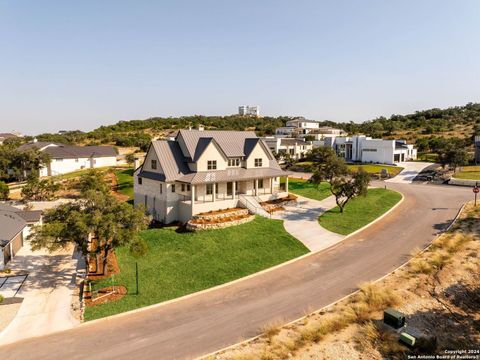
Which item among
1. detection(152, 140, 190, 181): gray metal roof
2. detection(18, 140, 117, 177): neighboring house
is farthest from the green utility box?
detection(18, 140, 117, 177): neighboring house

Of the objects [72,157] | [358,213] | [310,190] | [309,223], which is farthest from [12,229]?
[72,157]

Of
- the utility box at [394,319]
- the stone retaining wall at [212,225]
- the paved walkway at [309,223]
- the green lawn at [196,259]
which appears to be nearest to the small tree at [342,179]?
the paved walkway at [309,223]

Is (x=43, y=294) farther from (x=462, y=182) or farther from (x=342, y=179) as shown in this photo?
(x=462, y=182)

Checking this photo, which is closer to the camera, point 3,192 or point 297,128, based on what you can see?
point 3,192

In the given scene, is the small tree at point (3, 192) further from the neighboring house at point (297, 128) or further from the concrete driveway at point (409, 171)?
the neighboring house at point (297, 128)

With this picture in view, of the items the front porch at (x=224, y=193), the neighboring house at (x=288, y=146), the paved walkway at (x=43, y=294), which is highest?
the neighboring house at (x=288, y=146)

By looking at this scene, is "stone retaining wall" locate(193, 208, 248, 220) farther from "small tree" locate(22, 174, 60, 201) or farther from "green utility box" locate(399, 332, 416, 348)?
"small tree" locate(22, 174, 60, 201)

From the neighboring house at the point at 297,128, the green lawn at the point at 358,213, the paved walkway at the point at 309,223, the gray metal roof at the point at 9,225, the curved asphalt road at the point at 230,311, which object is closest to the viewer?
the curved asphalt road at the point at 230,311
